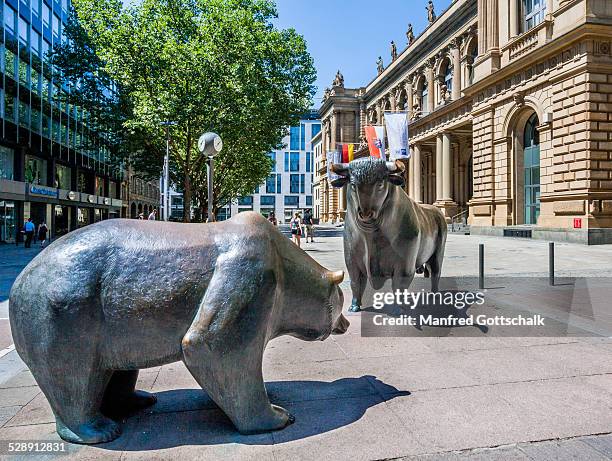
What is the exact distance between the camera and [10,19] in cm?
2719

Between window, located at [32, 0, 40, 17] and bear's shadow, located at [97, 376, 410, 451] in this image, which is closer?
bear's shadow, located at [97, 376, 410, 451]

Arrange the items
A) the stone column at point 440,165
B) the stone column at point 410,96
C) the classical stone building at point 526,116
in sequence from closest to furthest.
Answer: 1. the classical stone building at point 526,116
2. the stone column at point 440,165
3. the stone column at point 410,96

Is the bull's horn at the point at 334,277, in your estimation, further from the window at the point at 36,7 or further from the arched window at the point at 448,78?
the arched window at the point at 448,78

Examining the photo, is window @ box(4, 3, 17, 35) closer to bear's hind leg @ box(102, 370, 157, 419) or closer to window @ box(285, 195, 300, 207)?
bear's hind leg @ box(102, 370, 157, 419)

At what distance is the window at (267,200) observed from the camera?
106625 millimetres

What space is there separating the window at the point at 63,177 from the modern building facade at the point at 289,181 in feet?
224

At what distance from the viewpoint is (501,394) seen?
3203mm

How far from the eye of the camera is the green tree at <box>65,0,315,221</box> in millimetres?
22500

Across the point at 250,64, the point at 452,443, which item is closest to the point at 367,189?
the point at 452,443

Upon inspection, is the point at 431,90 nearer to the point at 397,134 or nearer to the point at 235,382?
the point at 397,134

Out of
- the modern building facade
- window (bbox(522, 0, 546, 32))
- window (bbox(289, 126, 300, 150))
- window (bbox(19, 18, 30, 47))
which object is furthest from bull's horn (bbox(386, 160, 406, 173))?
window (bbox(289, 126, 300, 150))

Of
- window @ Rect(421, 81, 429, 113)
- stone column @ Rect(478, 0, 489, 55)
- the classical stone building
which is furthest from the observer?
window @ Rect(421, 81, 429, 113)

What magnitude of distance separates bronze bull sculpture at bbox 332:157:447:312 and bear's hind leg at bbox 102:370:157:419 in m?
2.61

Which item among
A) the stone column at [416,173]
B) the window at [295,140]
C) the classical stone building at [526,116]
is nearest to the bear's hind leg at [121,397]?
the classical stone building at [526,116]
